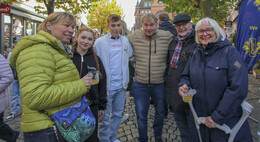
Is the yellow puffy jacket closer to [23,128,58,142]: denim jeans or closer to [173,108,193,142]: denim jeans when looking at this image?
[23,128,58,142]: denim jeans

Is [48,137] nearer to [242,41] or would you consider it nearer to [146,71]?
[146,71]

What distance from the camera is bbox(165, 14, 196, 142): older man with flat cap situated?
8.56ft

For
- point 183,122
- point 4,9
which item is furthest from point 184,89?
point 4,9

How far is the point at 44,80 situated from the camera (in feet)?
4.37

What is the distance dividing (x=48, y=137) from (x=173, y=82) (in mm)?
1871

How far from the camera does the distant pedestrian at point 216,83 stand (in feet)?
5.85

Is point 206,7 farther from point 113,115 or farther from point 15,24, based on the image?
point 15,24

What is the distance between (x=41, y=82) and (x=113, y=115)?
2.03m

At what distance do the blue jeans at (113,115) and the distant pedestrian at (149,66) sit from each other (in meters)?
0.29

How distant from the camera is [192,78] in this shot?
2.12 m

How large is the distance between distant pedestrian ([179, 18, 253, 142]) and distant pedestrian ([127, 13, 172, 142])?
0.83 meters

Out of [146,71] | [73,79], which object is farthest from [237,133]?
[73,79]

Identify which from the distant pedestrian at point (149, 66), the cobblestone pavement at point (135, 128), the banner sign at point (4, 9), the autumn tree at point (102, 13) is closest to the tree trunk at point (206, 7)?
the cobblestone pavement at point (135, 128)

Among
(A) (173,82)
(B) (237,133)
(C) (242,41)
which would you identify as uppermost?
(C) (242,41)
